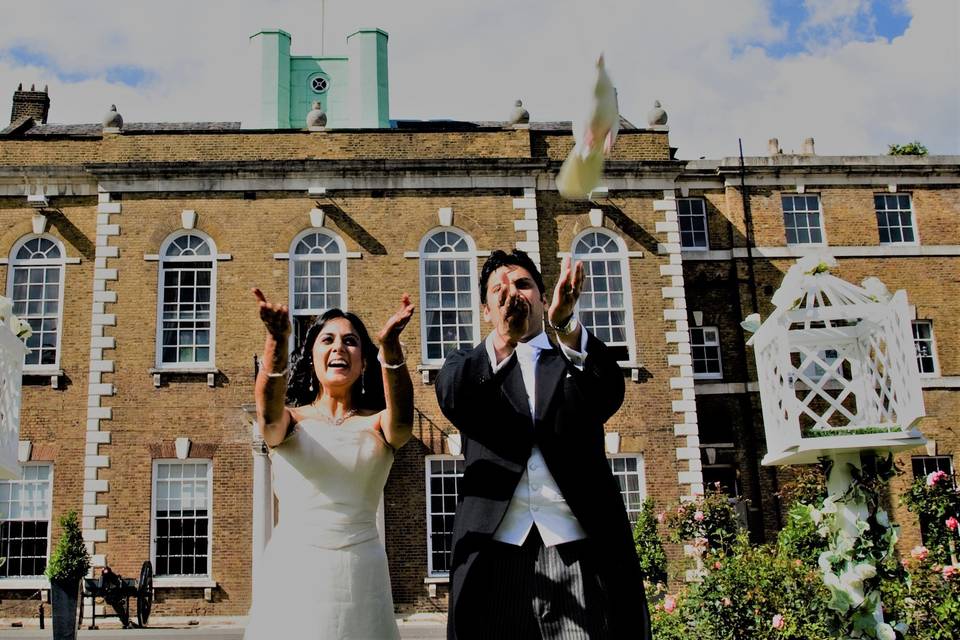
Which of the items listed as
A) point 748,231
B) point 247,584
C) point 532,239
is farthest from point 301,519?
point 748,231

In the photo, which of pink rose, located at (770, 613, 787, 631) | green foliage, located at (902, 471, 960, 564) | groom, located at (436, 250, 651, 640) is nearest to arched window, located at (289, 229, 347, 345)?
green foliage, located at (902, 471, 960, 564)

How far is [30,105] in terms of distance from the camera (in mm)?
22672

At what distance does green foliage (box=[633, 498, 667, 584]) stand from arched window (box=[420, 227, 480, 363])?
4662 mm

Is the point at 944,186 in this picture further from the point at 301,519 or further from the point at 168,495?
the point at 301,519

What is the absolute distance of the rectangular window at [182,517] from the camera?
16.5 meters

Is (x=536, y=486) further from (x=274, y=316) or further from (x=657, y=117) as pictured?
(x=657, y=117)

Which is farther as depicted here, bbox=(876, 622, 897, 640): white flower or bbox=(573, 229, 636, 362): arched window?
bbox=(573, 229, 636, 362): arched window

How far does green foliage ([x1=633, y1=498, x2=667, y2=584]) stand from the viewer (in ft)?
47.2

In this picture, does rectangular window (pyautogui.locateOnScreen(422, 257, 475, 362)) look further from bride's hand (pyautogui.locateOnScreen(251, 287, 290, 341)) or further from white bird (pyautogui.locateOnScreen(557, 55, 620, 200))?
white bird (pyautogui.locateOnScreen(557, 55, 620, 200))

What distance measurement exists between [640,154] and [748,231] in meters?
3.91

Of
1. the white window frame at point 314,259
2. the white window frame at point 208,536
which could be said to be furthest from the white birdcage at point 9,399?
the white window frame at point 314,259

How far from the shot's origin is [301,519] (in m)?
3.74

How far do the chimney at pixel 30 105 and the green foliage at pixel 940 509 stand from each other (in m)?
21.5

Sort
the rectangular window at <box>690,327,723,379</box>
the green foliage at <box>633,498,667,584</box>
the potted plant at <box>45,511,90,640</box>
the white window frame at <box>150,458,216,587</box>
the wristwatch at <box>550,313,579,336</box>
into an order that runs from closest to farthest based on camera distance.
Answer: the wristwatch at <box>550,313,579,336</box>, the potted plant at <box>45,511,90,640</box>, the green foliage at <box>633,498,667,584</box>, the white window frame at <box>150,458,216,587</box>, the rectangular window at <box>690,327,723,379</box>
